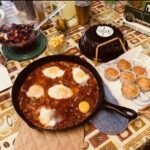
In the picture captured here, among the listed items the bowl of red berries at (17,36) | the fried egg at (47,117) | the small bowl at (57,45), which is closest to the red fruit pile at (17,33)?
the bowl of red berries at (17,36)

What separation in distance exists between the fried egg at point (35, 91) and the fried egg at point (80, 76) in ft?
0.61

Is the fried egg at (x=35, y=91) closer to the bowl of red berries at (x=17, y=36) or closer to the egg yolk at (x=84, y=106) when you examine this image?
the egg yolk at (x=84, y=106)

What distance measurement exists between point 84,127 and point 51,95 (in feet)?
0.76

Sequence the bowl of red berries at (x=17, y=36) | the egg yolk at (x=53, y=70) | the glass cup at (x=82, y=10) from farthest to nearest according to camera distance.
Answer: the glass cup at (x=82, y=10) → the bowl of red berries at (x=17, y=36) → the egg yolk at (x=53, y=70)

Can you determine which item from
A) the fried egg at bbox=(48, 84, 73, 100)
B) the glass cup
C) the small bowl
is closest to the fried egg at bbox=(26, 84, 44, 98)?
the fried egg at bbox=(48, 84, 73, 100)

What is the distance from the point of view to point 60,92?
1.14 m

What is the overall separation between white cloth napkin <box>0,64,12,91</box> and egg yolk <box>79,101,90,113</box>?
0.41 metres

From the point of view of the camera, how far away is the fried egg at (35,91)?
3.73ft

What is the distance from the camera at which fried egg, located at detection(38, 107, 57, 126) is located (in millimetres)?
1023

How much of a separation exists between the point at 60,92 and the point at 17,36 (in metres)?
0.46

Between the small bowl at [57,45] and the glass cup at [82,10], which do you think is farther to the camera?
the glass cup at [82,10]

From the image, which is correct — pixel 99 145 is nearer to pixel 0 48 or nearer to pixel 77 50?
pixel 77 50

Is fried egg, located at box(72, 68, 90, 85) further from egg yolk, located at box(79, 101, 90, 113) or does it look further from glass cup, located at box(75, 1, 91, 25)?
glass cup, located at box(75, 1, 91, 25)

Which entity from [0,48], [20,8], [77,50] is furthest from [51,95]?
[20,8]
